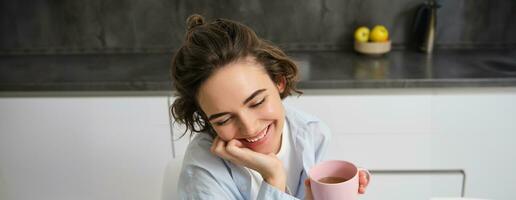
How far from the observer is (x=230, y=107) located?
95cm

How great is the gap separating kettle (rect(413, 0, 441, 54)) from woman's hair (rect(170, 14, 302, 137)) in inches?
46.1

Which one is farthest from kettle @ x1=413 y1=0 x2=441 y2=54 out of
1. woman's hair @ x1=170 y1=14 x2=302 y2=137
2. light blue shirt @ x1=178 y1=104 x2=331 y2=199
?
woman's hair @ x1=170 y1=14 x2=302 y2=137

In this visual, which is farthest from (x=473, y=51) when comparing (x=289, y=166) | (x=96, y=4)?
(x=96, y=4)

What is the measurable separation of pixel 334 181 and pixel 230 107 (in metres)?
0.24

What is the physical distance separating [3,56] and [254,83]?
5.73ft

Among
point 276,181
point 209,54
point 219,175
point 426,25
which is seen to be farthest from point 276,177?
point 426,25

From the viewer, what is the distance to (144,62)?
2.10 m

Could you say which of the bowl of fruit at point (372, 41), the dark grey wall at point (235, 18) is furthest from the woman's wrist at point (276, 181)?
the dark grey wall at point (235, 18)

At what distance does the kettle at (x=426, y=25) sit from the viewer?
2.04 meters

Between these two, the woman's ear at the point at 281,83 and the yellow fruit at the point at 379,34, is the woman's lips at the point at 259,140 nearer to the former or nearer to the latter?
the woman's ear at the point at 281,83

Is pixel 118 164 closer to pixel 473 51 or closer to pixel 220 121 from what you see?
pixel 220 121

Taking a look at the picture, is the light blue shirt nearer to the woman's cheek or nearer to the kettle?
the woman's cheek

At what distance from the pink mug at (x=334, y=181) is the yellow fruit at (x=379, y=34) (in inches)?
47.8

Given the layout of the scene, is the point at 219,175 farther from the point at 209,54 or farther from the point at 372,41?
the point at 372,41
